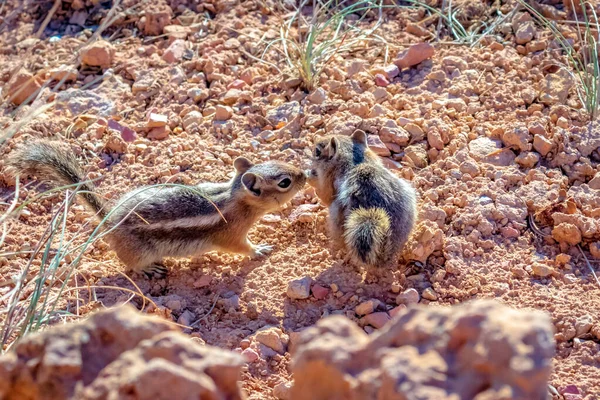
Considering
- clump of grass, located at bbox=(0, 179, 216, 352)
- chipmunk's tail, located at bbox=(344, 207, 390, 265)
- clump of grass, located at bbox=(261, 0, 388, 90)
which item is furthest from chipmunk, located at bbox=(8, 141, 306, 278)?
clump of grass, located at bbox=(261, 0, 388, 90)

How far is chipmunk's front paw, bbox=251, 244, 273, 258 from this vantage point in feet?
17.2

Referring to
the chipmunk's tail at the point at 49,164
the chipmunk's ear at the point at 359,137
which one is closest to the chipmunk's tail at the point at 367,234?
the chipmunk's ear at the point at 359,137

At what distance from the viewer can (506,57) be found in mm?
6262

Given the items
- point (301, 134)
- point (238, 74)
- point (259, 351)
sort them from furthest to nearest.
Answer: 1. point (238, 74)
2. point (301, 134)
3. point (259, 351)

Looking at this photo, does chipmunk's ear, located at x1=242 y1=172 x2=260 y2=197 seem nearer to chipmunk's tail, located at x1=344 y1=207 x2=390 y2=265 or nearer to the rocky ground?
the rocky ground

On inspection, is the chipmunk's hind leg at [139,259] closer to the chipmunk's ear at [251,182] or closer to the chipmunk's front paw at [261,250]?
the chipmunk's front paw at [261,250]

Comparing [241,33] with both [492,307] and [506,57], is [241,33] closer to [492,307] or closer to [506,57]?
[506,57]

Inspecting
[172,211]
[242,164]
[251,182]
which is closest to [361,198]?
[251,182]

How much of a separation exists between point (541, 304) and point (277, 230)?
199 centimetres

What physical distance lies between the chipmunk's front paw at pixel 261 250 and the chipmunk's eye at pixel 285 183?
1.49 ft

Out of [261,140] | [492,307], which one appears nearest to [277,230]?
[261,140]

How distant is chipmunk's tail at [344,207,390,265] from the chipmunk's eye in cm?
74

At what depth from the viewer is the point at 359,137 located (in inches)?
215

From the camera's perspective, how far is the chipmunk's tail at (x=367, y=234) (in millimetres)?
4559
